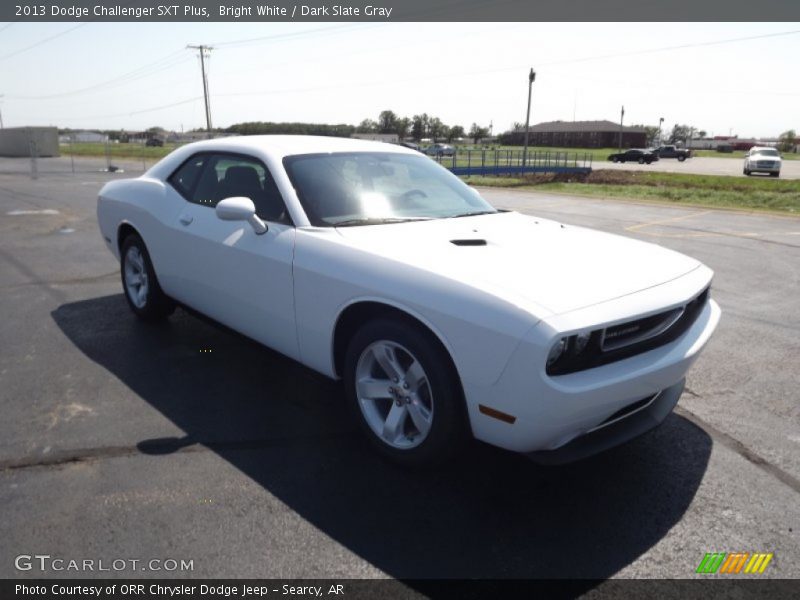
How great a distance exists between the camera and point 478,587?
232 cm

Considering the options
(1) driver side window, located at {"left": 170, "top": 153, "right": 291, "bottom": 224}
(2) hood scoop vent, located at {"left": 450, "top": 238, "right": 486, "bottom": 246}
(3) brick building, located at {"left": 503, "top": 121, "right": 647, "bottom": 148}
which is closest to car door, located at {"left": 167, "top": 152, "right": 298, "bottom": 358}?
(1) driver side window, located at {"left": 170, "top": 153, "right": 291, "bottom": 224}

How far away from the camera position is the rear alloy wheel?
502 centimetres

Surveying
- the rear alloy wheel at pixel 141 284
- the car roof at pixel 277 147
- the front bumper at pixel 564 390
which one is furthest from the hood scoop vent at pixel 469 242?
the rear alloy wheel at pixel 141 284

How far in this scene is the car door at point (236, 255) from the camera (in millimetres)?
3535

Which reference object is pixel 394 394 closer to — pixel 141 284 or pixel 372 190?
pixel 372 190

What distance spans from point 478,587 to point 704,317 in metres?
1.95

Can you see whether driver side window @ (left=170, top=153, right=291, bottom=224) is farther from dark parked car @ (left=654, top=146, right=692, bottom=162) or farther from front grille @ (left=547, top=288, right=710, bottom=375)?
dark parked car @ (left=654, top=146, right=692, bottom=162)

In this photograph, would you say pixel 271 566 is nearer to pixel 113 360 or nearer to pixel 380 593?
pixel 380 593

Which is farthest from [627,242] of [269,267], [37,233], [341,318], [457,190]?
[37,233]

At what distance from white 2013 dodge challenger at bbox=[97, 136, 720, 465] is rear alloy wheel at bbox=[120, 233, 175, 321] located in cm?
55

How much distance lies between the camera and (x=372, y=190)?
12.6 feet

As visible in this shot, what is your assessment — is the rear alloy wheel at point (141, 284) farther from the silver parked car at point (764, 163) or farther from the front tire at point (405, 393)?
the silver parked car at point (764, 163)

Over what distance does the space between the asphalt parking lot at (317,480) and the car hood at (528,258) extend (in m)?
1.00

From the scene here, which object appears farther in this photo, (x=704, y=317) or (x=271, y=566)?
(x=704, y=317)
